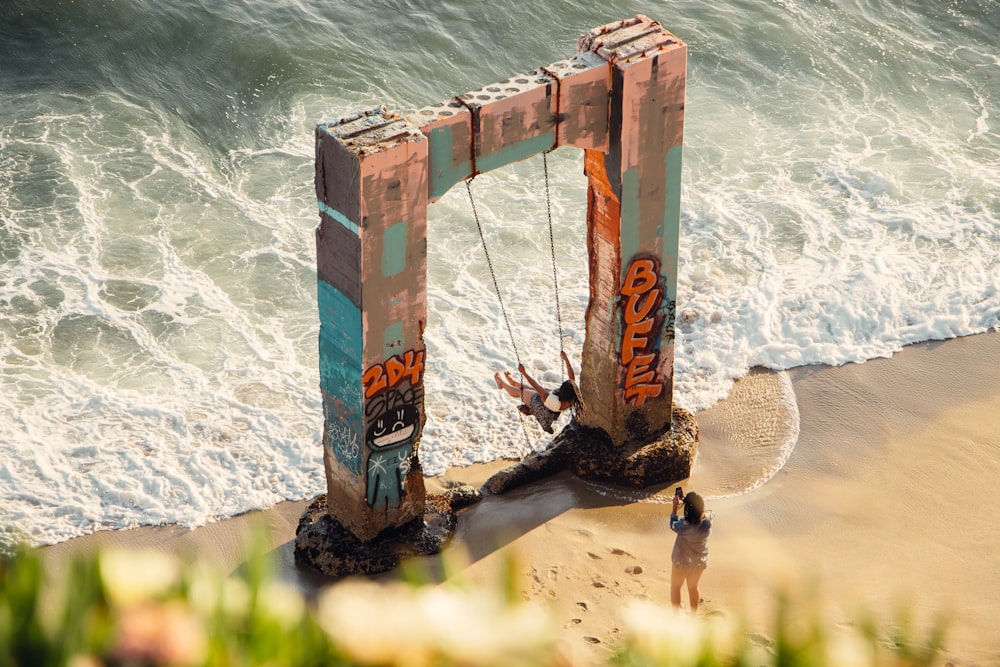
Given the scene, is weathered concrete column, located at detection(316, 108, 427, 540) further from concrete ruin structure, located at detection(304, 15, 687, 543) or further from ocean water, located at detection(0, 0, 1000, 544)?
ocean water, located at detection(0, 0, 1000, 544)

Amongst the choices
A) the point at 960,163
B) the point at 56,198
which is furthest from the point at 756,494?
the point at 56,198

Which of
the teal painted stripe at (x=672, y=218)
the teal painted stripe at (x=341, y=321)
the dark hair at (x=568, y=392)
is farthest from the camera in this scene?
the dark hair at (x=568, y=392)

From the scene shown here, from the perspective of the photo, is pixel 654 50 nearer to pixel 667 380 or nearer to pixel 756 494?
pixel 667 380

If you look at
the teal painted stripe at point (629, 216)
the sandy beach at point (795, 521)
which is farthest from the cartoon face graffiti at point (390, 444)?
the teal painted stripe at point (629, 216)

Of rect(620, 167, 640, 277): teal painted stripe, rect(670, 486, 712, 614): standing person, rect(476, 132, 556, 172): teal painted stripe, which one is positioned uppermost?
rect(476, 132, 556, 172): teal painted stripe

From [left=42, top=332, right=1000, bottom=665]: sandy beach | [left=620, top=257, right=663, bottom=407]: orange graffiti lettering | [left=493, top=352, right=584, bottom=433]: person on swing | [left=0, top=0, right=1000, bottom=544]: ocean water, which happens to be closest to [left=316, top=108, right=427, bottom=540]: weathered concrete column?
[left=42, top=332, right=1000, bottom=665]: sandy beach

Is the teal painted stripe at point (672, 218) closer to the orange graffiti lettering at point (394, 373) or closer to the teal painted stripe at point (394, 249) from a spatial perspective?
the orange graffiti lettering at point (394, 373)

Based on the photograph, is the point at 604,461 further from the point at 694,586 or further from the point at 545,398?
the point at 694,586
